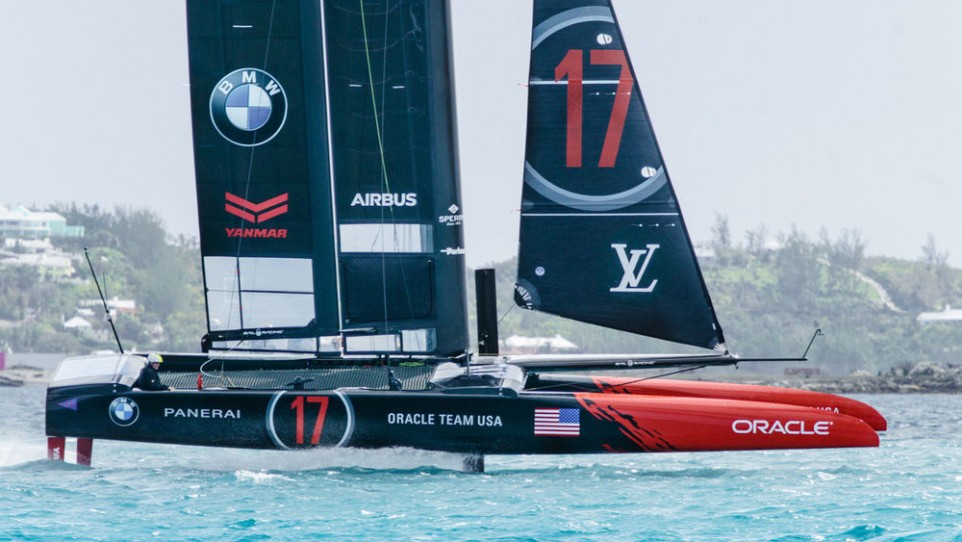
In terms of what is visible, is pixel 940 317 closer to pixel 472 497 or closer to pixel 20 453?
pixel 20 453

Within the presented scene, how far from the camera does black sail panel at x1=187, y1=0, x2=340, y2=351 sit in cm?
1555

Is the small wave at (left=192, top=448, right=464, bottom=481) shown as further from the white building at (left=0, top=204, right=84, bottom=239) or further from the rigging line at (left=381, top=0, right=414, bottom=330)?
the white building at (left=0, top=204, right=84, bottom=239)

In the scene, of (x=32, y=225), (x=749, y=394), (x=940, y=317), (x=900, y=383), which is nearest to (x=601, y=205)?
(x=749, y=394)

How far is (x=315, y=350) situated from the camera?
1567 centimetres

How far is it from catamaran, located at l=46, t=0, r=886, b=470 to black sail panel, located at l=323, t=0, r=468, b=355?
0.02 metres

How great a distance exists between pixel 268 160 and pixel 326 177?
0.65 metres

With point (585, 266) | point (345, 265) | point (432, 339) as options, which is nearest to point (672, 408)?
point (585, 266)

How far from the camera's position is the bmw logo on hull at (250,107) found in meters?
15.6

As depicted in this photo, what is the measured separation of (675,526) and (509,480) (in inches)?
119

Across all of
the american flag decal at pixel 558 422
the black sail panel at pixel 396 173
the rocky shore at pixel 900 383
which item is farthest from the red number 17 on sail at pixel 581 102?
the rocky shore at pixel 900 383

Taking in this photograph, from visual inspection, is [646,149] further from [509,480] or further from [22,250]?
[22,250]

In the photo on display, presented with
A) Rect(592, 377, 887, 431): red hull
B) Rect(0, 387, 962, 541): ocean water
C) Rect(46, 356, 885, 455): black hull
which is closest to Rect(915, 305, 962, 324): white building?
Rect(0, 387, 962, 541): ocean water

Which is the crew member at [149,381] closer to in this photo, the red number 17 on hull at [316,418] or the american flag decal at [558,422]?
the red number 17 on hull at [316,418]

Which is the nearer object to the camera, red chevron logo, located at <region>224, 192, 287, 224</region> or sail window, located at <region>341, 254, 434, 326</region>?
sail window, located at <region>341, 254, 434, 326</region>
